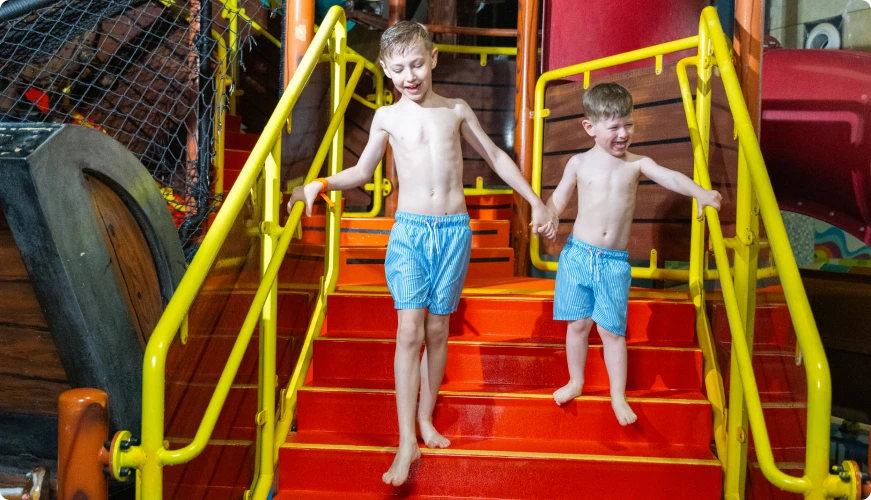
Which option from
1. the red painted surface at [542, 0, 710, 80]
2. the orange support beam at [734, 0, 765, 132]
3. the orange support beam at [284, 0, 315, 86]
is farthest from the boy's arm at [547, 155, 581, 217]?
the red painted surface at [542, 0, 710, 80]

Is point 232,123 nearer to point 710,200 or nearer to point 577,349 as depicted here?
point 577,349

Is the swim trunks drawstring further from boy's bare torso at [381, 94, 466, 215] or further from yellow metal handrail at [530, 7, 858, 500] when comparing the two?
yellow metal handrail at [530, 7, 858, 500]

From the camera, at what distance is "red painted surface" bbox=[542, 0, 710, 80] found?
174 inches

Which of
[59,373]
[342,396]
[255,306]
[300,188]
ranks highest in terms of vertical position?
[300,188]

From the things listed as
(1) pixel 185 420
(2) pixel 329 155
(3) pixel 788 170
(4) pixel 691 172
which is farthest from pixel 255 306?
(3) pixel 788 170

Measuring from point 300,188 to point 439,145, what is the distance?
49 centimetres

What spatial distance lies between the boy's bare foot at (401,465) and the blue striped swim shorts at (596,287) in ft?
2.40

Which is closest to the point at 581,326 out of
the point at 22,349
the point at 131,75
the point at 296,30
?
the point at 296,30

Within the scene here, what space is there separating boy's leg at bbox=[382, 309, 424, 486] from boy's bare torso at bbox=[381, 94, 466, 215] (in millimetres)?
374

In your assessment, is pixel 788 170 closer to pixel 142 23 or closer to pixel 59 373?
pixel 59 373

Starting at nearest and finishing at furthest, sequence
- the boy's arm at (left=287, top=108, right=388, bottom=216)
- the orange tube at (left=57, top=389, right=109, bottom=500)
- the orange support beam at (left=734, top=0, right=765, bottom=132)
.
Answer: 1. the orange tube at (left=57, top=389, right=109, bottom=500)
2. the boy's arm at (left=287, top=108, right=388, bottom=216)
3. the orange support beam at (left=734, top=0, right=765, bottom=132)

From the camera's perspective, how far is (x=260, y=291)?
92.4 inches

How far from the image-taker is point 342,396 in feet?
9.27

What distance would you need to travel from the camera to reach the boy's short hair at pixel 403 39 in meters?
2.44
